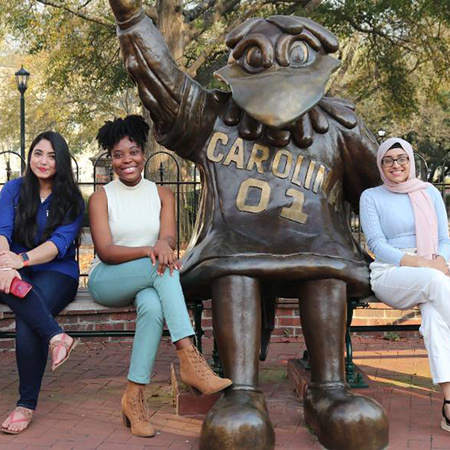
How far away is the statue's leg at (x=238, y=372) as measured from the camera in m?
3.18

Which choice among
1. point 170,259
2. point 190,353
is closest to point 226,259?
point 170,259

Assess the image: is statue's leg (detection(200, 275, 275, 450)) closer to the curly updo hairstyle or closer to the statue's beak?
the statue's beak

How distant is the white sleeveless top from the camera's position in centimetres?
391

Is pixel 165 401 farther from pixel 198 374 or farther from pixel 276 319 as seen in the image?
pixel 276 319

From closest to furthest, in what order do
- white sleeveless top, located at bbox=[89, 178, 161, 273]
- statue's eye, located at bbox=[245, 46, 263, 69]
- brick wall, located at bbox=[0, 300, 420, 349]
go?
statue's eye, located at bbox=[245, 46, 263, 69]
white sleeveless top, located at bbox=[89, 178, 161, 273]
brick wall, located at bbox=[0, 300, 420, 349]

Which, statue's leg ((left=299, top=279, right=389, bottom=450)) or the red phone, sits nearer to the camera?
statue's leg ((left=299, top=279, right=389, bottom=450))

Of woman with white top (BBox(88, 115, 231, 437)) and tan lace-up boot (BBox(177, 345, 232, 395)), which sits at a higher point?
woman with white top (BBox(88, 115, 231, 437))

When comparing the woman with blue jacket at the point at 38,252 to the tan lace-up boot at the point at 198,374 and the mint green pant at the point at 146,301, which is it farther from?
the tan lace-up boot at the point at 198,374

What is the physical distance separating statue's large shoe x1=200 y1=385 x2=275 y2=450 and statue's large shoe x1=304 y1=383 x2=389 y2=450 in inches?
11.1

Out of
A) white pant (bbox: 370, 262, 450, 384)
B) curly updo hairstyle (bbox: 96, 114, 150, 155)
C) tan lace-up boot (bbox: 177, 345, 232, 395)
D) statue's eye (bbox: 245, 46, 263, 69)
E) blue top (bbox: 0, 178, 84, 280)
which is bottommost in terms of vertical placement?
tan lace-up boot (bbox: 177, 345, 232, 395)

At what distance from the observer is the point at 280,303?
6.19 m

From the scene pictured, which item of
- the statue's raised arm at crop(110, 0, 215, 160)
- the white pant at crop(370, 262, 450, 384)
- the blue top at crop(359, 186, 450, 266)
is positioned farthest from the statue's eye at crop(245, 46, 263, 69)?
the white pant at crop(370, 262, 450, 384)

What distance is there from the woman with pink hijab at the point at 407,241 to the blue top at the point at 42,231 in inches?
63.8

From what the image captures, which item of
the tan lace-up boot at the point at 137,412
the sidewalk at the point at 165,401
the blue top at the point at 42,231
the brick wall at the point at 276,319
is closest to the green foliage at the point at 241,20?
the brick wall at the point at 276,319
